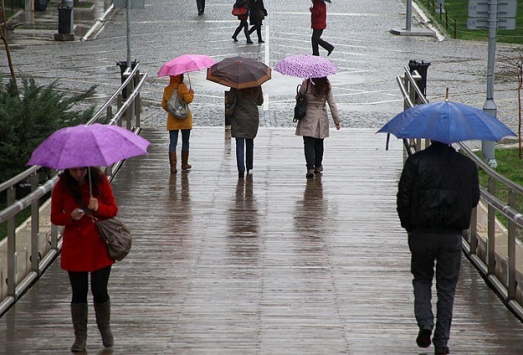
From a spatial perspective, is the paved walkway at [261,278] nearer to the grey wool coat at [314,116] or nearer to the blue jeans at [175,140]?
the blue jeans at [175,140]

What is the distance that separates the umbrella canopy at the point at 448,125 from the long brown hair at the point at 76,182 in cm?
215

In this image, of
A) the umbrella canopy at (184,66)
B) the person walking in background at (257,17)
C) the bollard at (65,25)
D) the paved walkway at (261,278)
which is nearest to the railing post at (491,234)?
the paved walkway at (261,278)

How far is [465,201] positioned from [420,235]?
1.32 ft

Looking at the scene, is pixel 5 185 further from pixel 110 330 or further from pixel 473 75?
pixel 473 75

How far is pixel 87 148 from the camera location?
7.45m

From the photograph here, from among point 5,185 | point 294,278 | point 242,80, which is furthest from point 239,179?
point 5,185

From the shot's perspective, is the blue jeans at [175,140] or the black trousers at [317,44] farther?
the black trousers at [317,44]

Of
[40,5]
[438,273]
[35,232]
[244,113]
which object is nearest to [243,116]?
[244,113]

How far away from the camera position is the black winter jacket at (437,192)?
7.89 meters

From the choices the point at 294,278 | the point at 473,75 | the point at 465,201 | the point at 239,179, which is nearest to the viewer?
the point at 465,201

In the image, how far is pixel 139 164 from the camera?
15.7 m

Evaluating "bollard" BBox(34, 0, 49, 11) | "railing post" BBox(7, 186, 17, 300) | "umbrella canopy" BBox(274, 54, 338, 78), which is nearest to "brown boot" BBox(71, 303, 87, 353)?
"railing post" BBox(7, 186, 17, 300)

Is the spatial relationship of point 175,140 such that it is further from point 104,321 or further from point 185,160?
point 104,321

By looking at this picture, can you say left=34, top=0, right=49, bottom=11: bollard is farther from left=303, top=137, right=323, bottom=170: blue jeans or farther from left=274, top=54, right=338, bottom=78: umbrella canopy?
left=274, top=54, right=338, bottom=78: umbrella canopy
